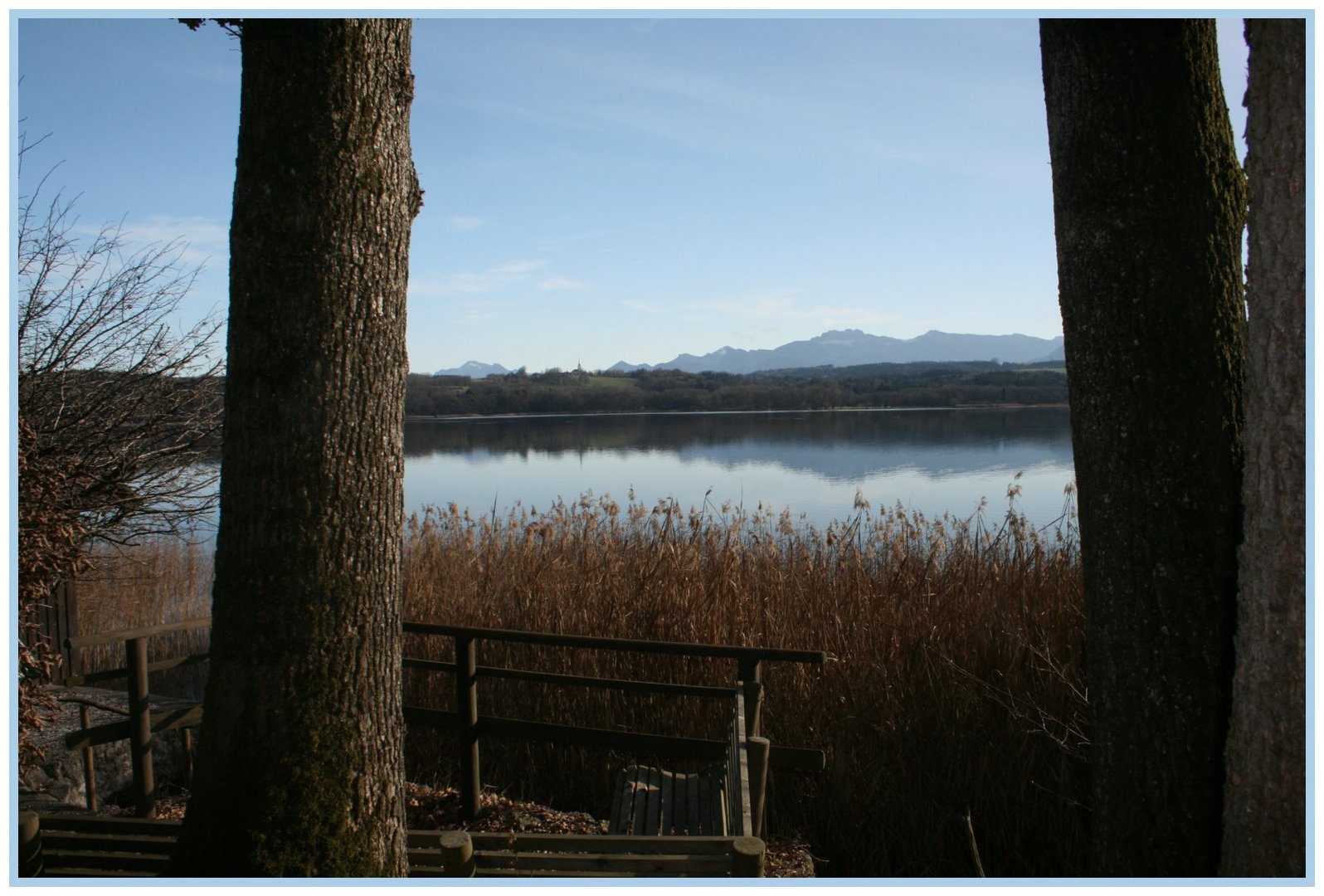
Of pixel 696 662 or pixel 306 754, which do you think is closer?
pixel 306 754

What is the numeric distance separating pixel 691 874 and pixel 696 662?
3580 millimetres

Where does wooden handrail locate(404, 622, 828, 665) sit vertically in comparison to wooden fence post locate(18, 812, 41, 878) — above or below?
above

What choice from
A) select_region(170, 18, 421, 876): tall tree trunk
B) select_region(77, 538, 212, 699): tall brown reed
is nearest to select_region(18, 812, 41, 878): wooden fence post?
select_region(170, 18, 421, 876): tall tree trunk

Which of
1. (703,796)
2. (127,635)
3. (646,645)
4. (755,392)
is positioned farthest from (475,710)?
(755,392)

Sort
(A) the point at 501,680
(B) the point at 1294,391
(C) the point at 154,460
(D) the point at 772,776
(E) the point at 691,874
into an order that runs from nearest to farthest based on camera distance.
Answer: (B) the point at 1294,391 < (E) the point at 691,874 < (D) the point at 772,776 < (A) the point at 501,680 < (C) the point at 154,460

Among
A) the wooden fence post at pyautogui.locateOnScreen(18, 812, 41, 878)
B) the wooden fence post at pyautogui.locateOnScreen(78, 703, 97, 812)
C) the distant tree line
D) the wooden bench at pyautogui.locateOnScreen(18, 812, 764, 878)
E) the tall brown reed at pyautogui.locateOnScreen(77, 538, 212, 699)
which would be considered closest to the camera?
the wooden bench at pyautogui.locateOnScreen(18, 812, 764, 878)

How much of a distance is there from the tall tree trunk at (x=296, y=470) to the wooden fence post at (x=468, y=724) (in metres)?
2.78

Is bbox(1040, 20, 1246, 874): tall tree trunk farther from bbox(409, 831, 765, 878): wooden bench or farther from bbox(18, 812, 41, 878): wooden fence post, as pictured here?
bbox(18, 812, 41, 878): wooden fence post

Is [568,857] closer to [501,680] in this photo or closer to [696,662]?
[696,662]

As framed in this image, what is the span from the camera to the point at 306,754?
304 cm

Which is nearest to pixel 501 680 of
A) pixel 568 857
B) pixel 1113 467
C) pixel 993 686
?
pixel 993 686

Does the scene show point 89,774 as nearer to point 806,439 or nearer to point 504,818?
point 504,818

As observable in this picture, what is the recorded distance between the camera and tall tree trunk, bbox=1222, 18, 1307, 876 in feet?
9.39

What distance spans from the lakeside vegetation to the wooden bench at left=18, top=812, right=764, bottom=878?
223cm
